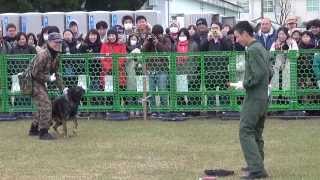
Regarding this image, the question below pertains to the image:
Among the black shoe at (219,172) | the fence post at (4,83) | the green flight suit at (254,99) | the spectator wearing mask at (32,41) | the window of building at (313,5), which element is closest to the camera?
the green flight suit at (254,99)

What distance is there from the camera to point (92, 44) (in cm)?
1532

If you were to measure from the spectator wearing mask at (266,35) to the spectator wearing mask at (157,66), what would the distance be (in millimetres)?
1947

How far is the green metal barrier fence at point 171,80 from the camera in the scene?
14445 millimetres

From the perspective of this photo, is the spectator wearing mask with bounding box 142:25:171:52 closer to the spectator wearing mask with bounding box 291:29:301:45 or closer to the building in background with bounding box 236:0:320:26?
the spectator wearing mask with bounding box 291:29:301:45

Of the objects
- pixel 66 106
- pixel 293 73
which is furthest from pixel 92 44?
pixel 293 73

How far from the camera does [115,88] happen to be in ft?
49.3

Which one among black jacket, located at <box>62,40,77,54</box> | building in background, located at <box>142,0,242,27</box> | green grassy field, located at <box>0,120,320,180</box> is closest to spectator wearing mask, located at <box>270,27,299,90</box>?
green grassy field, located at <box>0,120,320,180</box>

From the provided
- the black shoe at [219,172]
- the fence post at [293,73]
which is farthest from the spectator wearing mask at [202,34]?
the black shoe at [219,172]

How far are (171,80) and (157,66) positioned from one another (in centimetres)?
43

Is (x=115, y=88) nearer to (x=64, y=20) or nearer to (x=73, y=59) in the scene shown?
(x=73, y=59)

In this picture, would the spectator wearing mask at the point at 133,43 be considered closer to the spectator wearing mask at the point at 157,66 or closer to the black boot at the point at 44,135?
the spectator wearing mask at the point at 157,66

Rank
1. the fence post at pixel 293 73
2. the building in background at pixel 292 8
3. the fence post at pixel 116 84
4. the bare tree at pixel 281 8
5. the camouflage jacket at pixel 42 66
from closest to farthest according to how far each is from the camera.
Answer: the camouflage jacket at pixel 42 66 < the fence post at pixel 293 73 < the fence post at pixel 116 84 < the bare tree at pixel 281 8 < the building in background at pixel 292 8

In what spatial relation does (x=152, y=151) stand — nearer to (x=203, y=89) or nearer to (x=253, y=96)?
(x=253, y=96)

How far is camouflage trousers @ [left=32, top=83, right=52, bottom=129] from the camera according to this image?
39.4 ft
